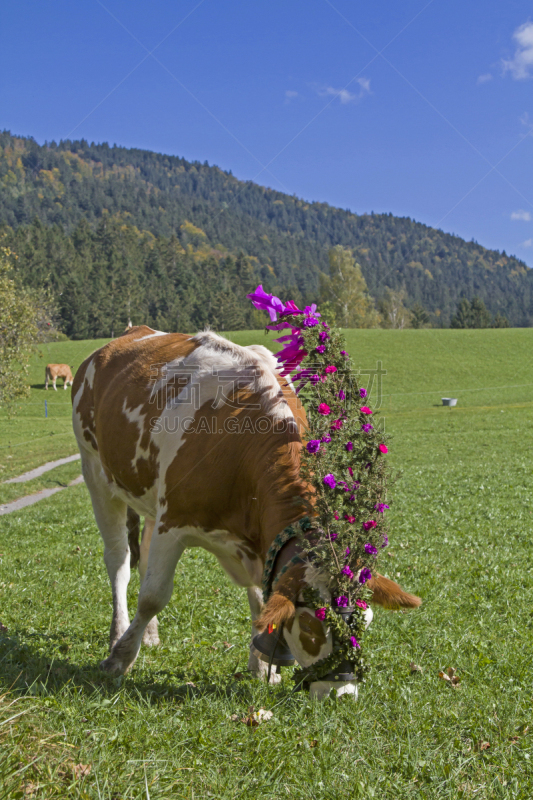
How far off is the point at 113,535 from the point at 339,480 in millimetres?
3090

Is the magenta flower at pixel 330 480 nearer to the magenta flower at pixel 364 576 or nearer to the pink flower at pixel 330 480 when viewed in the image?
the pink flower at pixel 330 480

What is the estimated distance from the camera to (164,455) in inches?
169

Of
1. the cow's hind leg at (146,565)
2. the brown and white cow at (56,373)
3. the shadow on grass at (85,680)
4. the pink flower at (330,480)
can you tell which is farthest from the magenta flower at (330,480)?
the brown and white cow at (56,373)

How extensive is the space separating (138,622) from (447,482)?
10.7m

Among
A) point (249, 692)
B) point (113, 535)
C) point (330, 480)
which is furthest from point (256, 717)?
point (113, 535)

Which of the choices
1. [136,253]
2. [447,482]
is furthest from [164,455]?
[136,253]

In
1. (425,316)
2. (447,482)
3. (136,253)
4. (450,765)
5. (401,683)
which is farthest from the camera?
(136,253)

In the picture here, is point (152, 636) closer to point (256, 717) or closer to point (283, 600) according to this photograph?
point (256, 717)

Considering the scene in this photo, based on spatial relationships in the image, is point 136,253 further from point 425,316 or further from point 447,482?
point 447,482

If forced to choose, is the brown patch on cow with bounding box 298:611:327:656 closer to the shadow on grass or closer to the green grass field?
the green grass field

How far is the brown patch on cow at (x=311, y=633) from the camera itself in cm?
305

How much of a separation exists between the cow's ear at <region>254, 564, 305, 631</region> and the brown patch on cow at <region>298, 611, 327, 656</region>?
13cm

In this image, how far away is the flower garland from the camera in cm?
305

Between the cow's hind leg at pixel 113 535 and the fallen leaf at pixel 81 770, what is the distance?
2.39m
